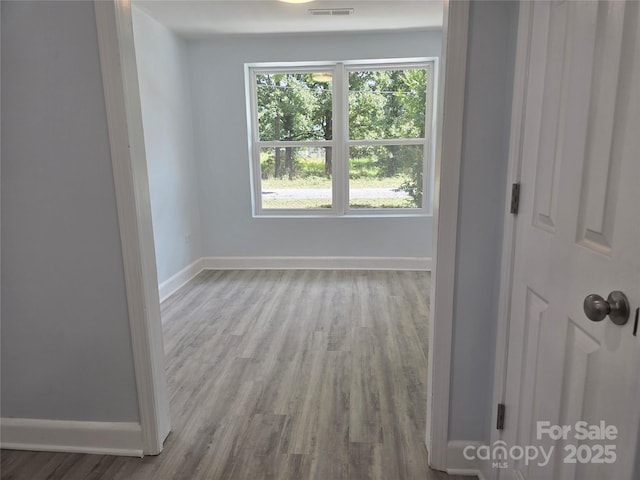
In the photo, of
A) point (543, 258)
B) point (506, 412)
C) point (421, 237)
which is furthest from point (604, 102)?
point (421, 237)

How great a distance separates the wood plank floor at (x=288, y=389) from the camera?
1.75m

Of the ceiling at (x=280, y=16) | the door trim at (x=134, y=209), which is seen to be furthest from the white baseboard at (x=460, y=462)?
the ceiling at (x=280, y=16)

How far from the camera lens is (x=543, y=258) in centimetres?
118

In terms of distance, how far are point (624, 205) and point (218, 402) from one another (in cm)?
202

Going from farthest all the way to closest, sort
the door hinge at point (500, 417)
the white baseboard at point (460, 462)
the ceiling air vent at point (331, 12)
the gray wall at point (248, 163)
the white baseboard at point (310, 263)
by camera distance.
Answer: the white baseboard at point (310, 263)
the gray wall at point (248, 163)
the ceiling air vent at point (331, 12)
the white baseboard at point (460, 462)
the door hinge at point (500, 417)

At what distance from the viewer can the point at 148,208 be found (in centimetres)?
172

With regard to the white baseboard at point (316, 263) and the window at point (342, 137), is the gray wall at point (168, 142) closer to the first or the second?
the white baseboard at point (316, 263)

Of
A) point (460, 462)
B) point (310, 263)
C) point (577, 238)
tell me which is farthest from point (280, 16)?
point (460, 462)

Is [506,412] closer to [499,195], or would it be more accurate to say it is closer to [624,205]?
[499,195]

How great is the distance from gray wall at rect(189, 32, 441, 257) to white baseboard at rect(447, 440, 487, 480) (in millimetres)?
2956

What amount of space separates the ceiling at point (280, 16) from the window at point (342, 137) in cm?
49

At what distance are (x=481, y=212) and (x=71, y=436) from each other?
77.9 inches

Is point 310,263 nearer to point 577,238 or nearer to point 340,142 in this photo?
point 340,142

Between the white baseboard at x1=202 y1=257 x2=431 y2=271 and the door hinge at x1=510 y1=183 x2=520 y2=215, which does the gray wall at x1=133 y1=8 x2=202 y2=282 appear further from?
the door hinge at x1=510 y1=183 x2=520 y2=215
